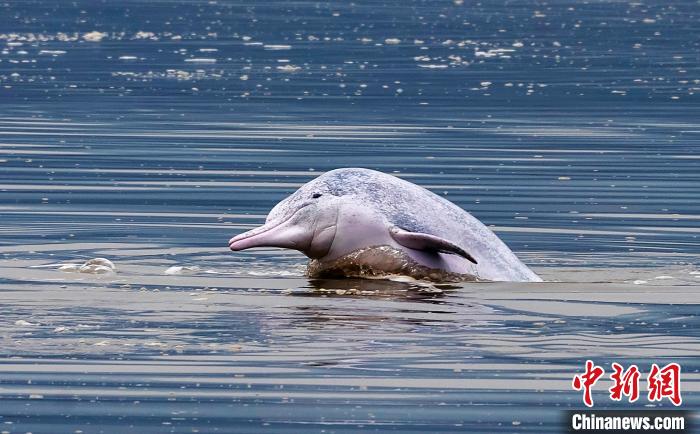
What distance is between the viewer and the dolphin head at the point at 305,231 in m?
15.2

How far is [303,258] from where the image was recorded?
16.6 metres

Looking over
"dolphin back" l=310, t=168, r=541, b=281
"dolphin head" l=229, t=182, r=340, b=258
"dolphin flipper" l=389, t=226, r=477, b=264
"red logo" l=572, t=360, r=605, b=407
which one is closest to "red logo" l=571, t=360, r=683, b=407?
"red logo" l=572, t=360, r=605, b=407

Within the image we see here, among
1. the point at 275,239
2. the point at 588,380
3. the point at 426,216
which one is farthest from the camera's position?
the point at 426,216

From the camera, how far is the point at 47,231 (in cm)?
1759

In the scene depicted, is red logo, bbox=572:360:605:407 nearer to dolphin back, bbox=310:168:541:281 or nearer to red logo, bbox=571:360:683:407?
red logo, bbox=571:360:683:407

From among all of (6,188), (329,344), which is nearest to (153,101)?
(6,188)

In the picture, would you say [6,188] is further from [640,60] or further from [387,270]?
[640,60]

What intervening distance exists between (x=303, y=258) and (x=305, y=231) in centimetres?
139

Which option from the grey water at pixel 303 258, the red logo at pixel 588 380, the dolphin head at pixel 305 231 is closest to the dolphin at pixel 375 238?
the dolphin head at pixel 305 231

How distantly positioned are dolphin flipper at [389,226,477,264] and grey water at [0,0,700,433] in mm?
286

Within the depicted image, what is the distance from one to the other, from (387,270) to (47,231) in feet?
11.9

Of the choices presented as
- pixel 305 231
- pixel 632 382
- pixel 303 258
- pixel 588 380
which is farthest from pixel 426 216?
pixel 632 382

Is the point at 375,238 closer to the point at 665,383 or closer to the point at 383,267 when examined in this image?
the point at 383,267

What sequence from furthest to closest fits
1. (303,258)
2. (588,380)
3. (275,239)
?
(303,258) → (275,239) → (588,380)
